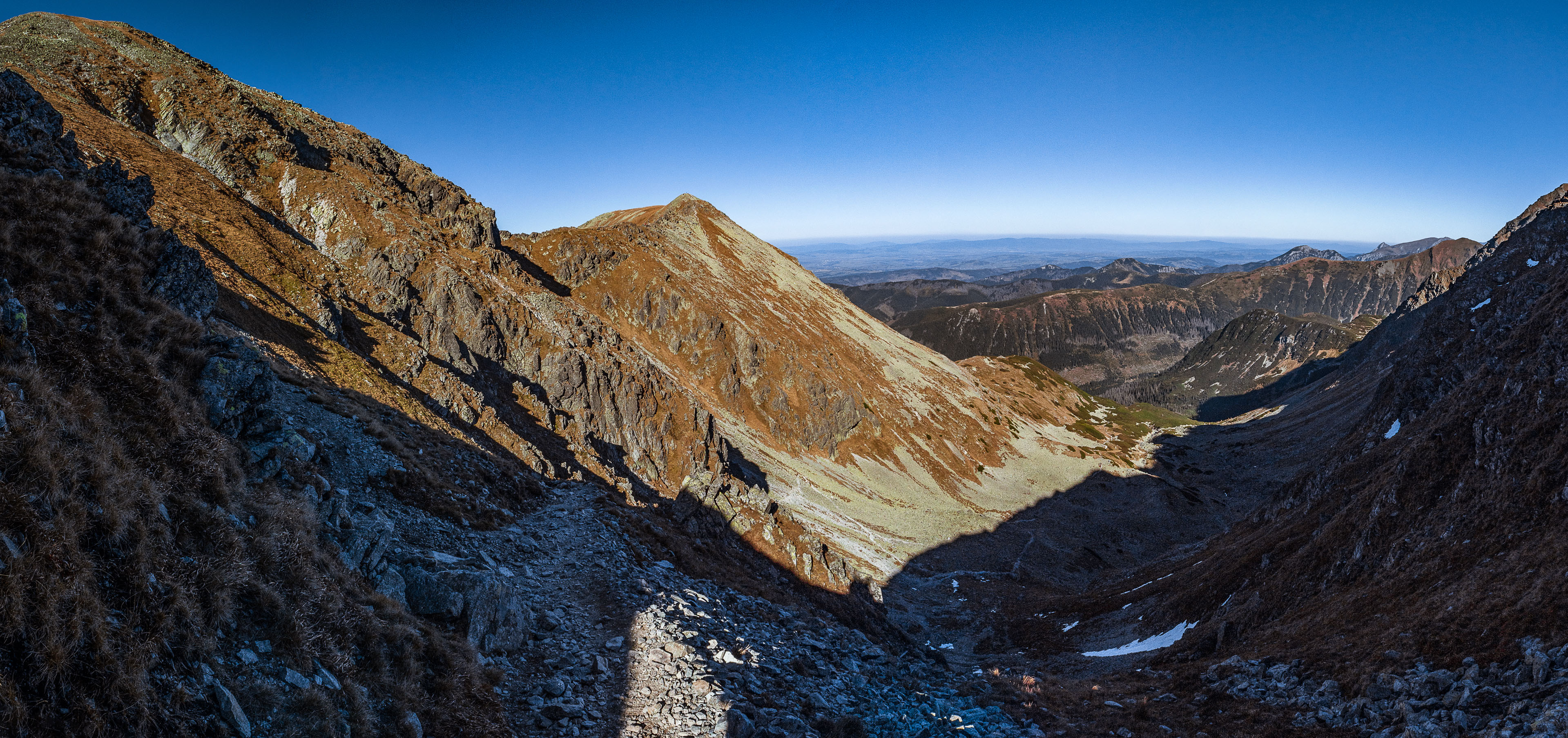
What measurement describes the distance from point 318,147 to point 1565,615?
86.1 meters

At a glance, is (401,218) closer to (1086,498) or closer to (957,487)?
(957,487)

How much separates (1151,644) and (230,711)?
45.9m

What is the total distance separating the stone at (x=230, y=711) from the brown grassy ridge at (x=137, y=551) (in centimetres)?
13

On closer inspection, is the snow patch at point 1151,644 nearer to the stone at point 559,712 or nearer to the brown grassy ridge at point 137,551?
the stone at point 559,712

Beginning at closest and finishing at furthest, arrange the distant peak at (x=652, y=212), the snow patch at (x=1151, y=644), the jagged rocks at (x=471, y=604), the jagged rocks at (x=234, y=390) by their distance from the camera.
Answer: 1. the jagged rocks at (x=234, y=390)
2. the jagged rocks at (x=471, y=604)
3. the snow patch at (x=1151, y=644)
4. the distant peak at (x=652, y=212)

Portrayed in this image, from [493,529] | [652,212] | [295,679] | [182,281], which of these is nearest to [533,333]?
[493,529]

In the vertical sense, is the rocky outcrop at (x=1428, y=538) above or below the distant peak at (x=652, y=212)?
below

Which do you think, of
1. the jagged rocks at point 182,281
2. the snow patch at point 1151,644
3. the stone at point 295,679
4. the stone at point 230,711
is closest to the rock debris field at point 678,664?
the stone at point 295,679

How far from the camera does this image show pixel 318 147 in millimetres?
61406

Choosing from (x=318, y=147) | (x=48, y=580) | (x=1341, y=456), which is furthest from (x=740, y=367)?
(x=48, y=580)

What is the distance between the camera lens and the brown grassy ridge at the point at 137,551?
6922 mm

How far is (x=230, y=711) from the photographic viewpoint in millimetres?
8016

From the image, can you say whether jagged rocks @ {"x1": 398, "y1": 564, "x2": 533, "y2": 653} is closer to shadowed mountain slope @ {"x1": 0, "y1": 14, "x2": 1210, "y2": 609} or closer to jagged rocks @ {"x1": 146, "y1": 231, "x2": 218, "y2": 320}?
shadowed mountain slope @ {"x1": 0, "y1": 14, "x2": 1210, "y2": 609}

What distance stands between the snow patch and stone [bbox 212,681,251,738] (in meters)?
42.9
